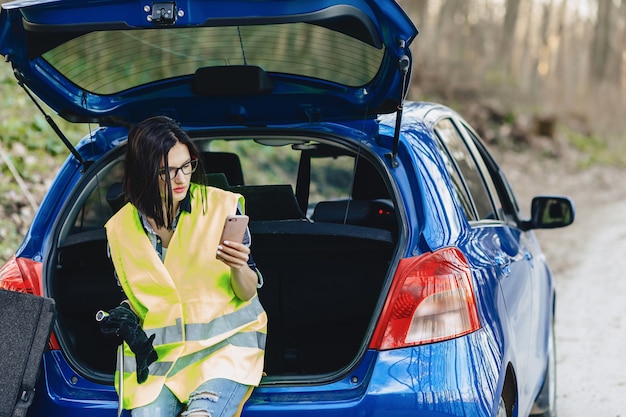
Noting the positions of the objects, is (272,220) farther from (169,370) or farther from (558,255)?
(558,255)

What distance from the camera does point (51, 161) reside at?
9.06 metres

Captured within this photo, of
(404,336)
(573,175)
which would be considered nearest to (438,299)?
(404,336)

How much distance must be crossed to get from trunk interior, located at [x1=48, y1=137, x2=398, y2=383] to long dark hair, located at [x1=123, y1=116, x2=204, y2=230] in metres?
0.76

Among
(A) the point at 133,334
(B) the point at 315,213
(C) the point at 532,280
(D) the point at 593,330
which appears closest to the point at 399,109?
(B) the point at 315,213

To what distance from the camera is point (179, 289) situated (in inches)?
109

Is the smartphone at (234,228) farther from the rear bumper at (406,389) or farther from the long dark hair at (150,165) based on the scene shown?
the rear bumper at (406,389)

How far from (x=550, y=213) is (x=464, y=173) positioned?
956mm

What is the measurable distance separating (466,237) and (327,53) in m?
0.93

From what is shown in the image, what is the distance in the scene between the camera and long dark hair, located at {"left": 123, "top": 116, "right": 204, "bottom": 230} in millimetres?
2822

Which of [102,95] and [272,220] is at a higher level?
[102,95]

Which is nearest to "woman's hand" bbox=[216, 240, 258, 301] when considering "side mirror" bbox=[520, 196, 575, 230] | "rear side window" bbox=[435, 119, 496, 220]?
"rear side window" bbox=[435, 119, 496, 220]

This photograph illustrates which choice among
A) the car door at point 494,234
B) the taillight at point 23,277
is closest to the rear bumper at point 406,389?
the car door at point 494,234

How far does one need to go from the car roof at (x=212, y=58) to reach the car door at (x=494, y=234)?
2.00ft

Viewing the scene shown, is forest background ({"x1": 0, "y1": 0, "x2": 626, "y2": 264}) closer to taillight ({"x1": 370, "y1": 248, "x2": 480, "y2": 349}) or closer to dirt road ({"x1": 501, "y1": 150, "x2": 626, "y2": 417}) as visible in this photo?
dirt road ({"x1": 501, "y1": 150, "x2": 626, "y2": 417})
